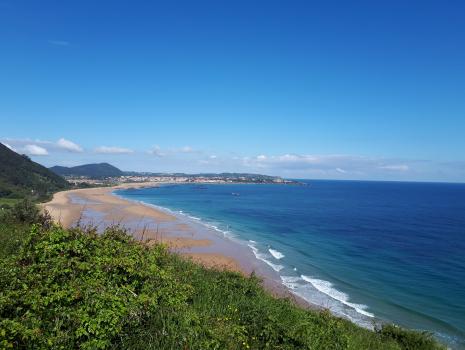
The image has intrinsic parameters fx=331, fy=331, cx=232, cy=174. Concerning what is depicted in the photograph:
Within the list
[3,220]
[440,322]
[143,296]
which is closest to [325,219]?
[440,322]

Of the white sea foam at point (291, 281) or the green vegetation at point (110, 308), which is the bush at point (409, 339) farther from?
the white sea foam at point (291, 281)

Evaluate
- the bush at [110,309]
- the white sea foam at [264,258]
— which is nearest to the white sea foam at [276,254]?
the white sea foam at [264,258]

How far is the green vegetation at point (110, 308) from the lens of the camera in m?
4.75

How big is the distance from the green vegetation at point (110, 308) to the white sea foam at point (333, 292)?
49.7 feet

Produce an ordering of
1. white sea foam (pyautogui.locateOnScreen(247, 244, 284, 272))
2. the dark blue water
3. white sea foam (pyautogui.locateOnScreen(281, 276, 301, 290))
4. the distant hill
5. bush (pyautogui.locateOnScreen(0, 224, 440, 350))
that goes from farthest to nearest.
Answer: the distant hill
white sea foam (pyautogui.locateOnScreen(247, 244, 284, 272))
white sea foam (pyautogui.locateOnScreen(281, 276, 301, 290))
the dark blue water
bush (pyautogui.locateOnScreen(0, 224, 440, 350))

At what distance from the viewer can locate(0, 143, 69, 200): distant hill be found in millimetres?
85062

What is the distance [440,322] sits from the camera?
20.4m

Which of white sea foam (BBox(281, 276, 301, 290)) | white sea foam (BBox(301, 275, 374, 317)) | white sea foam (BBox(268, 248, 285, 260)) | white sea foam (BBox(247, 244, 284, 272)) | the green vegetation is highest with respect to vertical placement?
the green vegetation

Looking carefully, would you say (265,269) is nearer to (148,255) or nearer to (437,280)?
(437,280)

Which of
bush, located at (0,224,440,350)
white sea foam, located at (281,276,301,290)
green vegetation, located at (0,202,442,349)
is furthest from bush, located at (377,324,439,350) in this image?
white sea foam, located at (281,276,301,290)

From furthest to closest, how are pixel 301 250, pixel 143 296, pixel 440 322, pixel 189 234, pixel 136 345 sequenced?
pixel 189 234
pixel 301 250
pixel 440 322
pixel 143 296
pixel 136 345

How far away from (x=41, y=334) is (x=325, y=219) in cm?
6155

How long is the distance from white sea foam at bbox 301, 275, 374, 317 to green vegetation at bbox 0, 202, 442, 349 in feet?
49.7

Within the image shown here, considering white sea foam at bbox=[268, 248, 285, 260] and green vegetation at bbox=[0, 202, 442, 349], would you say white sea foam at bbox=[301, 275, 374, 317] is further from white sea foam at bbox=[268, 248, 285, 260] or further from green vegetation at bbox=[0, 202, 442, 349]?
green vegetation at bbox=[0, 202, 442, 349]
